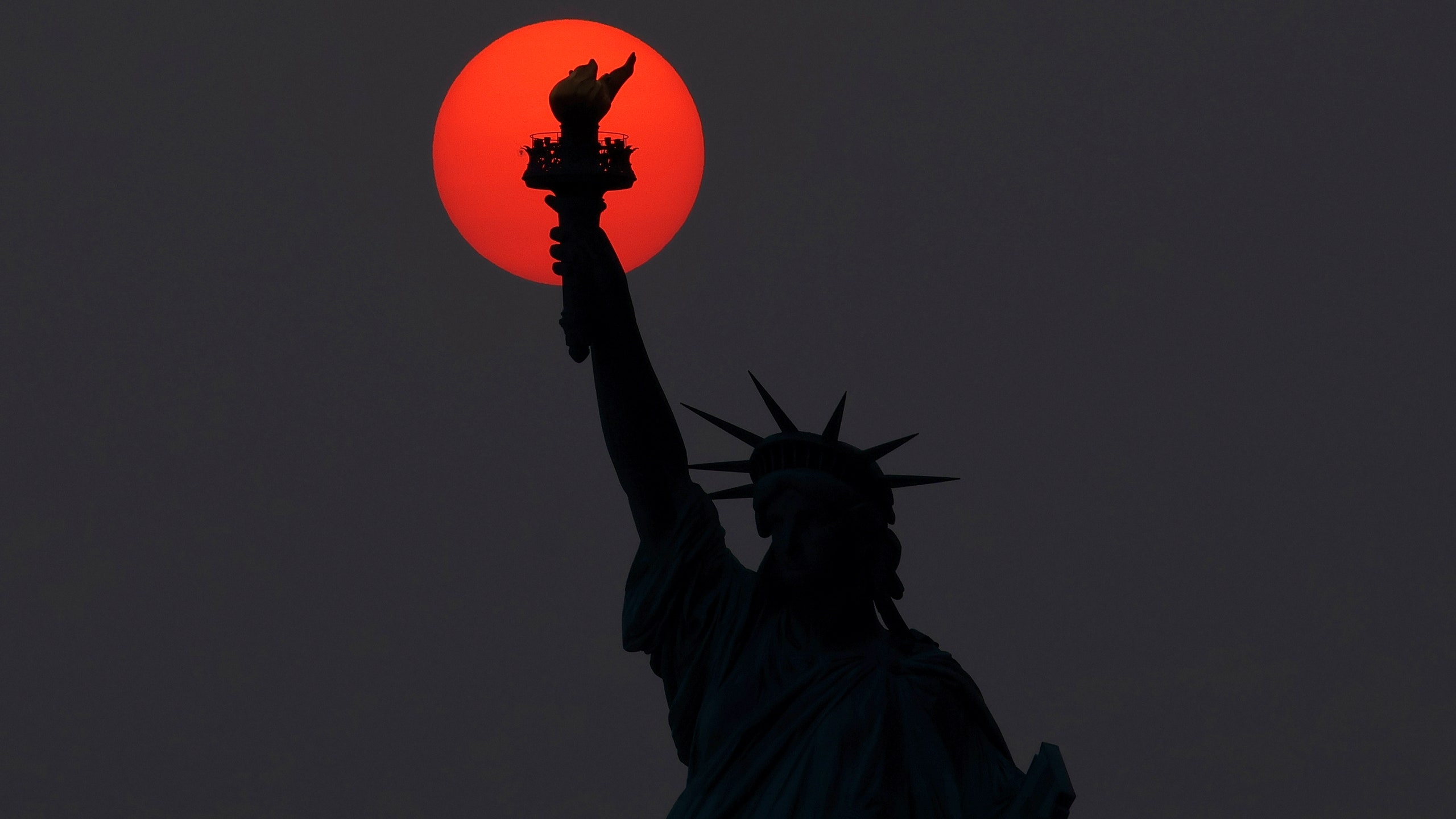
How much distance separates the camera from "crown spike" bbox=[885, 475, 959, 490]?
5.66m

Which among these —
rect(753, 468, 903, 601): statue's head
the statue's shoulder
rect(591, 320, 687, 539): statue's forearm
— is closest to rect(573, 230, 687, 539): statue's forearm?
rect(591, 320, 687, 539): statue's forearm

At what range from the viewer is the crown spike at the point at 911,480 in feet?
18.6

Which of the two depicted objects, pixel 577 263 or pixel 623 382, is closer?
pixel 577 263

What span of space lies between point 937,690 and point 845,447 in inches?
27.5

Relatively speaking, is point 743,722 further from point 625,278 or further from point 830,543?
point 625,278

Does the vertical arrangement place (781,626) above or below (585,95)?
below

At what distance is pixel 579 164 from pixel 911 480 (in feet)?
3.99

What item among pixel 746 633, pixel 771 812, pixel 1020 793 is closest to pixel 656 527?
pixel 746 633

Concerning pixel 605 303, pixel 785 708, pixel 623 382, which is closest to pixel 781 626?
pixel 785 708

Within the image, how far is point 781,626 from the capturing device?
579 cm

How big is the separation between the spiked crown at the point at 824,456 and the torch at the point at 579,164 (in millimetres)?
470

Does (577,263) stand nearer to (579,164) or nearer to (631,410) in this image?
(579,164)

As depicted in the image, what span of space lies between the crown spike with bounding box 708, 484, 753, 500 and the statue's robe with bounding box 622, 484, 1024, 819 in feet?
0.17

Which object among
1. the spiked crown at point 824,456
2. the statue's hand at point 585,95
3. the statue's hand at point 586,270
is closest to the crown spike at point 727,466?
the spiked crown at point 824,456
